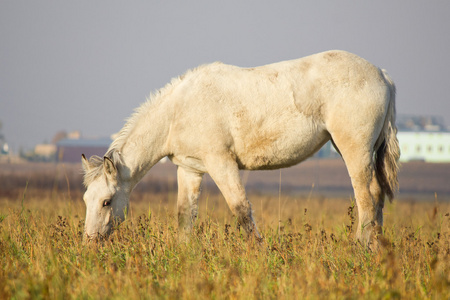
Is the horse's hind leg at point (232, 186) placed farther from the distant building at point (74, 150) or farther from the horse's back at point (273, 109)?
the distant building at point (74, 150)

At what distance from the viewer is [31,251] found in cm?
475

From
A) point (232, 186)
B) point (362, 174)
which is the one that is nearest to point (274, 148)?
point (232, 186)

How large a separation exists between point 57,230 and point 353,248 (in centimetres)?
338

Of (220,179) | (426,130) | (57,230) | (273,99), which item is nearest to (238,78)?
(273,99)

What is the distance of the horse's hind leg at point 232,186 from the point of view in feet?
18.0

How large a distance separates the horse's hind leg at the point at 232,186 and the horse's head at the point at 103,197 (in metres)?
1.15

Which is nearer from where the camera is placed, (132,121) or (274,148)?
(274,148)

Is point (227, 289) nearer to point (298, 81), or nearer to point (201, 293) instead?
point (201, 293)

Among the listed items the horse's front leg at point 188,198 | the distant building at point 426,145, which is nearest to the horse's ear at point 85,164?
the horse's front leg at point 188,198

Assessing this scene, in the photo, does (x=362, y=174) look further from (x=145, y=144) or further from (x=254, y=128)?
(x=145, y=144)

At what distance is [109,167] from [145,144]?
562 millimetres

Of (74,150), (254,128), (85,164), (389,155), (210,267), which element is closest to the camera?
(210,267)

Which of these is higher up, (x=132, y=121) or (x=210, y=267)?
(x=132, y=121)

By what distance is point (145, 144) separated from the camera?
6.03 metres
